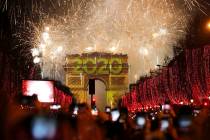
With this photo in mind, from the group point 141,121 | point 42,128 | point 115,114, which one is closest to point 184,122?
point 141,121

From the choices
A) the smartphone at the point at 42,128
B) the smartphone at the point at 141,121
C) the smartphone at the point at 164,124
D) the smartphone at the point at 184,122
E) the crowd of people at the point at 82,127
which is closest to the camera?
the smartphone at the point at 42,128

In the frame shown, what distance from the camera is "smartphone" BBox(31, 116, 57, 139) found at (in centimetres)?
734

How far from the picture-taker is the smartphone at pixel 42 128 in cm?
734

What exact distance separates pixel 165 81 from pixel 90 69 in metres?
54.0

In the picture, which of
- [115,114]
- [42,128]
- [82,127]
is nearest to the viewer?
[42,128]

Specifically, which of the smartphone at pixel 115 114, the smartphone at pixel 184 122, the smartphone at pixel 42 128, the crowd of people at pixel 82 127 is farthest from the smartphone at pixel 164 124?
the smartphone at pixel 42 128

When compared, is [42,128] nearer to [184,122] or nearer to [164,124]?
[184,122]

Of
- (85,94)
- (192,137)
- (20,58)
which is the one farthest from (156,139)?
(85,94)

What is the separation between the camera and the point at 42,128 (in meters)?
7.39

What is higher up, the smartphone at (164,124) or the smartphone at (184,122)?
the smartphone at (184,122)

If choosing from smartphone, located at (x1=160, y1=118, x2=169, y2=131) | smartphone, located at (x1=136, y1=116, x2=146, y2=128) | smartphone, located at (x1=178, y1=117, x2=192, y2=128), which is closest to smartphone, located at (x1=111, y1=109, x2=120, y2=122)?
smartphone, located at (x1=136, y1=116, x2=146, y2=128)

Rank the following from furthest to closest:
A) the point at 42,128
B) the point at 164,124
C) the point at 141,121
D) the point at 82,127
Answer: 1. the point at 164,124
2. the point at 141,121
3. the point at 82,127
4. the point at 42,128

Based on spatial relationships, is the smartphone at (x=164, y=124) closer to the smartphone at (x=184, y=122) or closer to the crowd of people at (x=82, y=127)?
the crowd of people at (x=82, y=127)

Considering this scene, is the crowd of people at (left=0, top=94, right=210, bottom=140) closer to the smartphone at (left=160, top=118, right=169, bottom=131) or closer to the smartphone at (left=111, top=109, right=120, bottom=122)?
the smartphone at (left=160, top=118, right=169, bottom=131)
